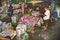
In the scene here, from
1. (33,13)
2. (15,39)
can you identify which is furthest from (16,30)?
(33,13)

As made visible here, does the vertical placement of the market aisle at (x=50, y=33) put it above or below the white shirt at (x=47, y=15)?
below

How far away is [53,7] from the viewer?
1.40 m

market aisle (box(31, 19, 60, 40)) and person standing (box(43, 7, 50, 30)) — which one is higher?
person standing (box(43, 7, 50, 30))

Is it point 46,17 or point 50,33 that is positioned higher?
point 46,17

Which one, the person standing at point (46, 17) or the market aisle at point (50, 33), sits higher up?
the person standing at point (46, 17)

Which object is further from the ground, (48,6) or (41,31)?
(48,6)

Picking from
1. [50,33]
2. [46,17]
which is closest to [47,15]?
[46,17]

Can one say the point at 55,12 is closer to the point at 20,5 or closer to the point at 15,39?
the point at 20,5

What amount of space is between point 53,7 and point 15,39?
1.37ft

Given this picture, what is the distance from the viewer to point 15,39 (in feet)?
4.59

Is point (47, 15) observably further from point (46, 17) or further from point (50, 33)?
point (50, 33)

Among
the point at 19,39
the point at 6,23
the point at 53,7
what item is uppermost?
the point at 53,7

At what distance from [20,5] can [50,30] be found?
330mm

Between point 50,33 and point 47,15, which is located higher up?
point 47,15
